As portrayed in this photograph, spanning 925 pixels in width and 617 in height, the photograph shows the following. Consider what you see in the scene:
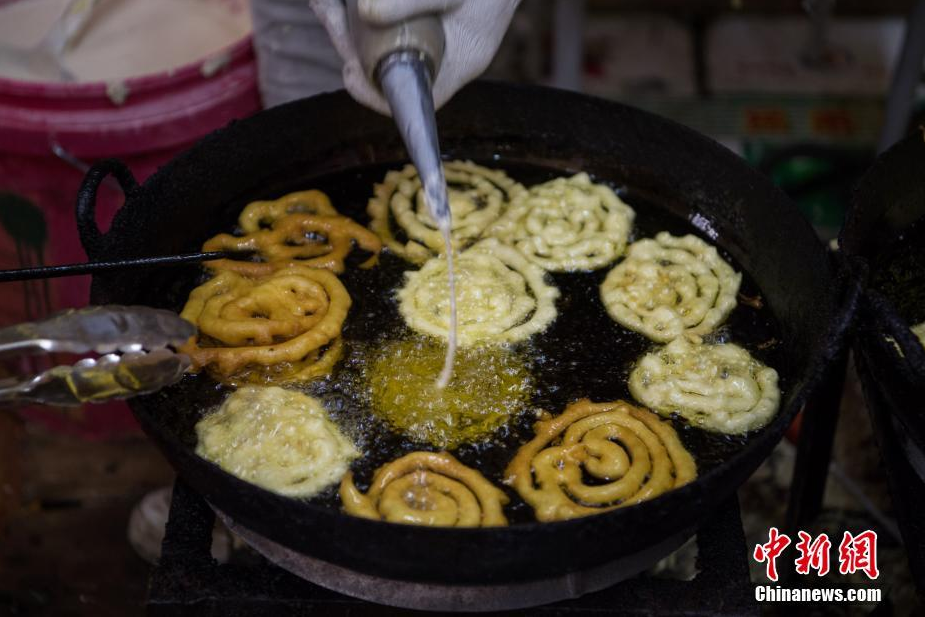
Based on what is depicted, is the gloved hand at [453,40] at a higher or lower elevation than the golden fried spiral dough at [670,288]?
higher

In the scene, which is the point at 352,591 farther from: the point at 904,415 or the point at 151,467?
the point at 151,467

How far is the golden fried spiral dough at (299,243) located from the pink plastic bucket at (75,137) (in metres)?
0.94

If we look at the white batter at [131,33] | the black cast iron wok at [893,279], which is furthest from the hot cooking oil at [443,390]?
the white batter at [131,33]

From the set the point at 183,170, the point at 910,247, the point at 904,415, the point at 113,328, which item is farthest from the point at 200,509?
the point at 910,247

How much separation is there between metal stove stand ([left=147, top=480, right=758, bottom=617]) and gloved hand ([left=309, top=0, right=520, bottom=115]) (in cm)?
132

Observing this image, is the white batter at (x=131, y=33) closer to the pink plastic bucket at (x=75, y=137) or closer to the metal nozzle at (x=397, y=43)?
the pink plastic bucket at (x=75, y=137)

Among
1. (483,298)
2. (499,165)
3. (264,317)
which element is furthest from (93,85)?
(483,298)

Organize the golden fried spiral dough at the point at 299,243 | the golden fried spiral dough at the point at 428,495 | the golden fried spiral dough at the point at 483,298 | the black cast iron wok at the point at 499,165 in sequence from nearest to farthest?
the black cast iron wok at the point at 499,165 < the golden fried spiral dough at the point at 428,495 < the golden fried spiral dough at the point at 483,298 < the golden fried spiral dough at the point at 299,243

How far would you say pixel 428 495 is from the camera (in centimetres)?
240

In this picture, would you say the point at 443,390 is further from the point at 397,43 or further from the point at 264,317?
the point at 397,43

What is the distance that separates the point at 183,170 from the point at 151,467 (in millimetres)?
1973

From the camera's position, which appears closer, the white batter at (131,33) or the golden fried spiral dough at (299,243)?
the golden fried spiral dough at (299,243)

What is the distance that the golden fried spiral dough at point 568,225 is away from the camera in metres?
3.18

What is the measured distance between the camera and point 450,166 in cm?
349
